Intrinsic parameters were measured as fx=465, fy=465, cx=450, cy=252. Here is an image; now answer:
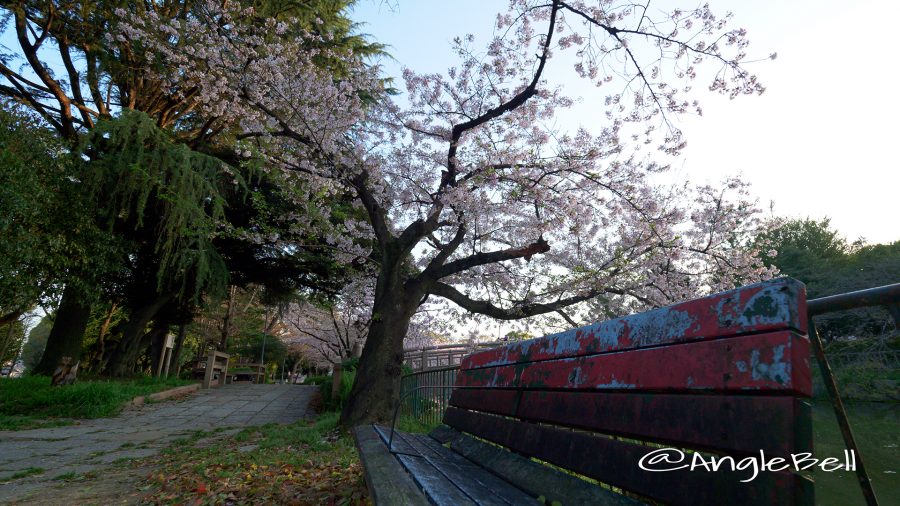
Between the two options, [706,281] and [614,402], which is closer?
[614,402]

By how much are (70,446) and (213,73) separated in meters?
6.89

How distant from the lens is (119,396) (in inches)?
382

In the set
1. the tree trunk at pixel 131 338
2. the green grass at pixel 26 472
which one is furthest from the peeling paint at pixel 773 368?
the tree trunk at pixel 131 338

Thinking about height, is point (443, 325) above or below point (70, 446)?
above

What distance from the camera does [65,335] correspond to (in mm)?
12047

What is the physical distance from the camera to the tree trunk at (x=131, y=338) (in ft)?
50.2

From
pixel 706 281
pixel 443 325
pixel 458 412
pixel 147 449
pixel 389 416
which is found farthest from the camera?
pixel 443 325

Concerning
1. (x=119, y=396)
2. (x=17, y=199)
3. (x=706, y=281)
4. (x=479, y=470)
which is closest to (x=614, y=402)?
(x=479, y=470)

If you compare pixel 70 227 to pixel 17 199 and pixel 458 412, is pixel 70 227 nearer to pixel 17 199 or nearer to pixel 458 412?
pixel 17 199

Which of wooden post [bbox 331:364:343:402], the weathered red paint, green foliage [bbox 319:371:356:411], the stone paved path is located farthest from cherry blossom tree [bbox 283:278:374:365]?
the weathered red paint

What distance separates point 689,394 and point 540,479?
792mm

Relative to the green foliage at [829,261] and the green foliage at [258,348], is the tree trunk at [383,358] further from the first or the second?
the green foliage at [258,348]

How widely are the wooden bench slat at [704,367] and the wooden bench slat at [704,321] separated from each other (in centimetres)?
2

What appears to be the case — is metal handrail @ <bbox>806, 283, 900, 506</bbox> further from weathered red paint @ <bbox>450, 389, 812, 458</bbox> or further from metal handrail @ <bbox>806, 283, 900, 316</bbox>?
weathered red paint @ <bbox>450, 389, 812, 458</bbox>
